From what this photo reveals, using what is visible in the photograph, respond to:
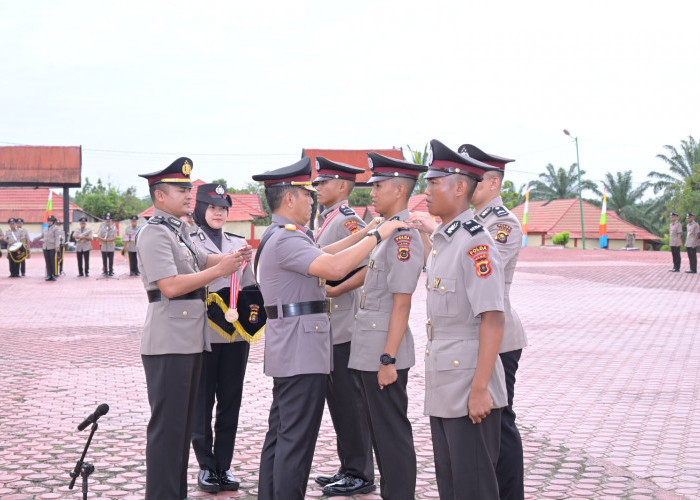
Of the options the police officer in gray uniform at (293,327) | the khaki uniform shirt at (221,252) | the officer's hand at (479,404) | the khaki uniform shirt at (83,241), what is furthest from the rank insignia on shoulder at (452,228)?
the khaki uniform shirt at (83,241)

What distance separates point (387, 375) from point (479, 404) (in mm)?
897

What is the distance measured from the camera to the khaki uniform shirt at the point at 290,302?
4.05 meters

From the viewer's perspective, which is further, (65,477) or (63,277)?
(63,277)

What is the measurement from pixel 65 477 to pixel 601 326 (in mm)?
9823

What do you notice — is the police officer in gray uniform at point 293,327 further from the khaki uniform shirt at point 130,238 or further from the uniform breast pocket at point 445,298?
the khaki uniform shirt at point 130,238

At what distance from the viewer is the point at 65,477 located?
17.0ft

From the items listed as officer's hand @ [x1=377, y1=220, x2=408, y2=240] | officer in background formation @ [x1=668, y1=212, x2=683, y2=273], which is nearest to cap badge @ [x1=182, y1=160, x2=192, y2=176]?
officer's hand @ [x1=377, y1=220, x2=408, y2=240]

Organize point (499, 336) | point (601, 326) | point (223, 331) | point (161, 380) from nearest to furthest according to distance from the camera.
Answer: point (499, 336), point (161, 380), point (223, 331), point (601, 326)

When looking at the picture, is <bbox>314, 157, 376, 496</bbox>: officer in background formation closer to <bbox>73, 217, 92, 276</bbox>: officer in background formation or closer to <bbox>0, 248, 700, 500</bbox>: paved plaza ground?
<bbox>0, 248, 700, 500</bbox>: paved plaza ground

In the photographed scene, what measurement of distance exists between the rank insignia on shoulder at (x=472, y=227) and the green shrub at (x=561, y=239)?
166ft

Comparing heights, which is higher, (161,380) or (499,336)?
(499,336)

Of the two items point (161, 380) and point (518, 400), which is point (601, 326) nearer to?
point (518, 400)

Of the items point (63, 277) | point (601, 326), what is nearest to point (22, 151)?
point (63, 277)

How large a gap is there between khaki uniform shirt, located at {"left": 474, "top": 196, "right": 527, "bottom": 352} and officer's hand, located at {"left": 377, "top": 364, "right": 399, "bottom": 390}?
23.9 inches
